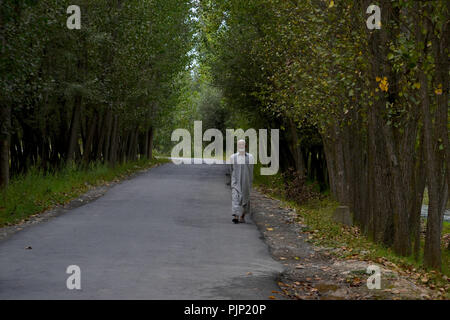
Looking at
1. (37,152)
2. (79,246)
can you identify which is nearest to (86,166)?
(37,152)

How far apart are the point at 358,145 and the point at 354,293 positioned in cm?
1217

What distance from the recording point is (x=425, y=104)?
38.5 feet

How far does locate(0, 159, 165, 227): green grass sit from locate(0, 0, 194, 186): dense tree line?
3.11ft

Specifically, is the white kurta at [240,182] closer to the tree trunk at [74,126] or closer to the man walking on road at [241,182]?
the man walking on road at [241,182]

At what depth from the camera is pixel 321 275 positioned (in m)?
10.5

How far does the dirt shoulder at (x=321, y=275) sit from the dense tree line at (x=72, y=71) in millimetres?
7885

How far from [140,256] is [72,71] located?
17.8m

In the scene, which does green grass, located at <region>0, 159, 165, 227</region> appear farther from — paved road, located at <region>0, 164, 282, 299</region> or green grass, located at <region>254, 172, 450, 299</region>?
green grass, located at <region>254, 172, 450, 299</region>

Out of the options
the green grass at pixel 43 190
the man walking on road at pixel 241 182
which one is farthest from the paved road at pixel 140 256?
the green grass at pixel 43 190

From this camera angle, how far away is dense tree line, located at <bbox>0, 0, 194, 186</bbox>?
60.4 feet

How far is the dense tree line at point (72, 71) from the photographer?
60.4 feet

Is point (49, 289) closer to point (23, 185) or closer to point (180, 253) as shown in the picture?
point (180, 253)

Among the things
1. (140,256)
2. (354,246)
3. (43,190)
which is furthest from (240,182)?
(43,190)

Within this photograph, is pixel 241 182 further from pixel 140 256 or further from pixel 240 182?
pixel 140 256
